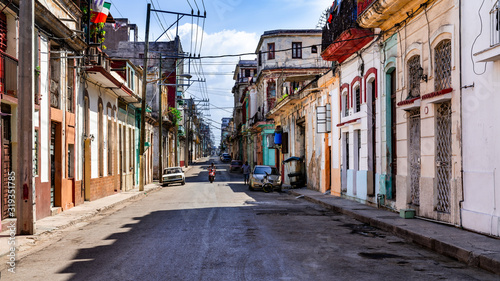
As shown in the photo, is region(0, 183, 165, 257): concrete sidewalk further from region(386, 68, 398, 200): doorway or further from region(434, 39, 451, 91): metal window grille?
region(434, 39, 451, 91): metal window grille

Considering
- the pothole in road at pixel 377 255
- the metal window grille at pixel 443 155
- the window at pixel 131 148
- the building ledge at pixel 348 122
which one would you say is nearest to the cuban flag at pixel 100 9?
the building ledge at pixel 348 122

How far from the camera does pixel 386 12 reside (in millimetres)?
14516

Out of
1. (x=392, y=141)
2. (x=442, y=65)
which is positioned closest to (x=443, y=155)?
(x=442, y=65)

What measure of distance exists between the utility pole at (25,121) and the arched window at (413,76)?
955 centimetres

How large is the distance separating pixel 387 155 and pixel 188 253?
9354 millimetres

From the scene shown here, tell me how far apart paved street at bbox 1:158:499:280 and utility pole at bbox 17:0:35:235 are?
1015 mm

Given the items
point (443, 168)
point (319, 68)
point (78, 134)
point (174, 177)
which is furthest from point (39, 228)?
point (319, 68)

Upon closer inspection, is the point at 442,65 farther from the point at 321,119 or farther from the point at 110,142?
the point at 110,142

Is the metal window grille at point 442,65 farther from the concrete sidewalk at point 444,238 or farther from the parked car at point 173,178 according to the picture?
the parked car at point 173,178

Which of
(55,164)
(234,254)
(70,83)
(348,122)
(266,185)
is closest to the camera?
(234,254)

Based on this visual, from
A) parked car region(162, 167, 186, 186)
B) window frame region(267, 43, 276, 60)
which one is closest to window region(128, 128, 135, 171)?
parked car region(162, 167, 186, 186)

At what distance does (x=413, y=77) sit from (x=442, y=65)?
184cm

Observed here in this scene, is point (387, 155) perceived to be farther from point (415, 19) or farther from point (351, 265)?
point (351, 265)

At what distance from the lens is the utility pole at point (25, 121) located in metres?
10.8
